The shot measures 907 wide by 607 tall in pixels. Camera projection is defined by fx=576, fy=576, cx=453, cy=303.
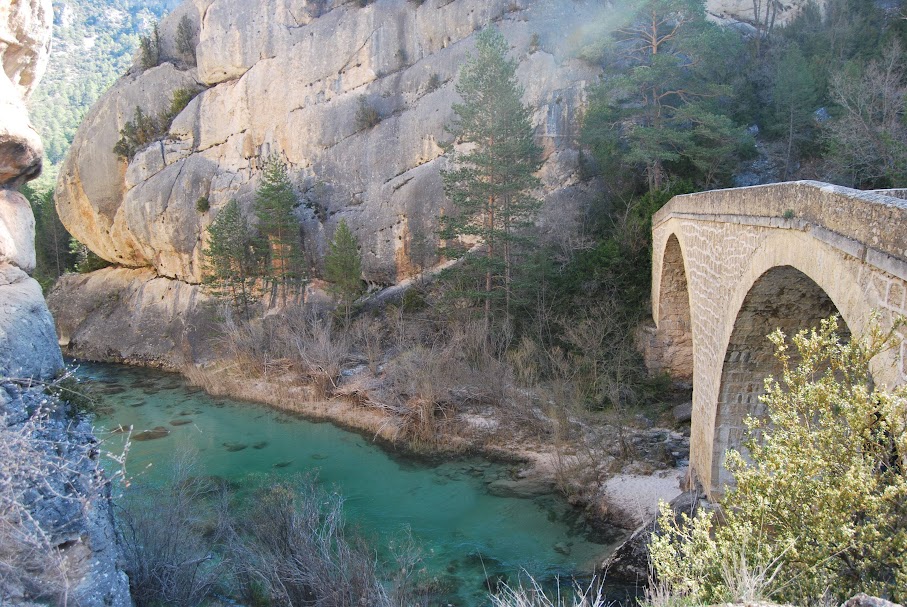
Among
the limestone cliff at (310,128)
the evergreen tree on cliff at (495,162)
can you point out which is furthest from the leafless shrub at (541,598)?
the limestone cliff at (310,128)

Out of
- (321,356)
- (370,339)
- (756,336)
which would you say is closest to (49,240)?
(370,339)

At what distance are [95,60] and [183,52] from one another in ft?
173

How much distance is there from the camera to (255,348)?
842 inches

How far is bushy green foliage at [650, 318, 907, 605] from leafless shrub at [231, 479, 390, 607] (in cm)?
471

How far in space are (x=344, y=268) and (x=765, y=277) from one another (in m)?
18.1

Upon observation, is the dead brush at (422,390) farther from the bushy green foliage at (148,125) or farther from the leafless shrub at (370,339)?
the bushy green foliage at (148,125)

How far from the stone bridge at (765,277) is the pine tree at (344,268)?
13.5 metres

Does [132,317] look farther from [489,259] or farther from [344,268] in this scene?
[489,259]

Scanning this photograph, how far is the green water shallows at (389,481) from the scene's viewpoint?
10.5 meters

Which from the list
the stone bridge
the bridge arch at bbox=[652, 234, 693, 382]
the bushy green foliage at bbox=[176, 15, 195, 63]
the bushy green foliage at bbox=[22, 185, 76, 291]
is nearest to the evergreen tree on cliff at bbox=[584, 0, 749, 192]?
the bridge arch at bbox=[652, 234, 693, 382]

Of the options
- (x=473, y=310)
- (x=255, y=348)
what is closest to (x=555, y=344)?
(x=473, y=310)

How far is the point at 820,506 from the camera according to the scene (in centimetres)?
342

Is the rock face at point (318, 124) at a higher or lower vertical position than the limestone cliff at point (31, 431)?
higher

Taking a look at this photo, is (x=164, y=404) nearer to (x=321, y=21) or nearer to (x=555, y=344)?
(x=555, y=344)
